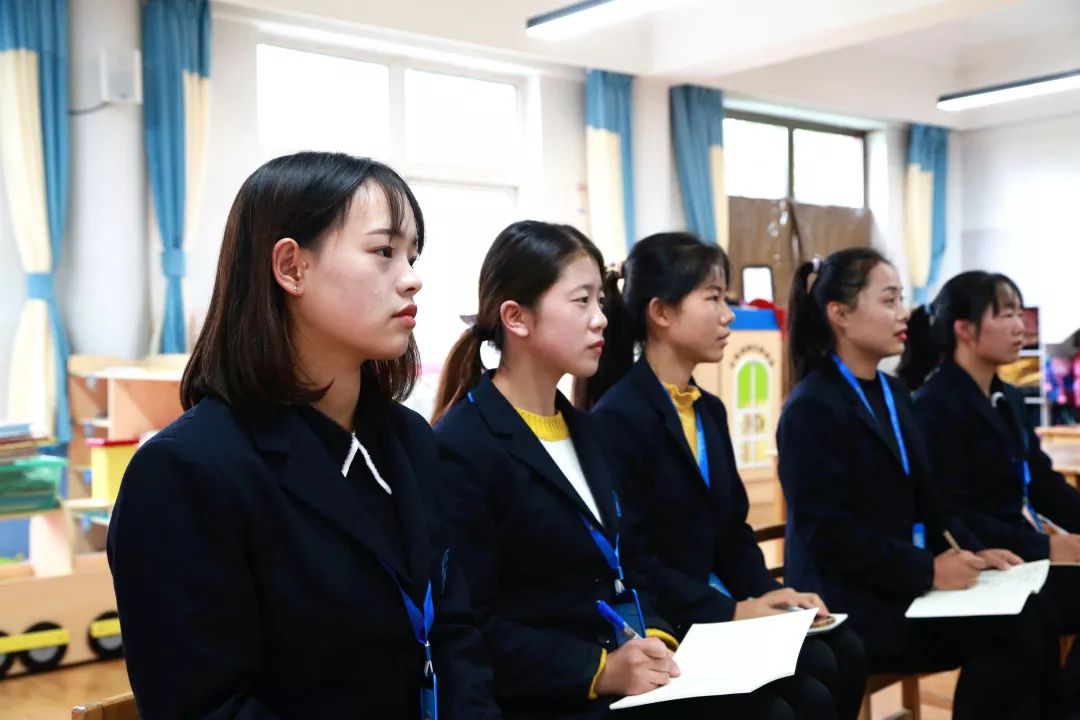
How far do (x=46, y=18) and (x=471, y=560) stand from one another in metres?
4.46

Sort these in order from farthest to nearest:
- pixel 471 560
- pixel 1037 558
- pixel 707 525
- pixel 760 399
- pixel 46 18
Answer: pixel 760 399, pixel 46 18, pixel 1037 558, pixel 707 525, pixel 471 560

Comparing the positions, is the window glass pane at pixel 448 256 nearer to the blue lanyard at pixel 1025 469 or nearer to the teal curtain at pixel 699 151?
the teal curtain at pixel 699 151

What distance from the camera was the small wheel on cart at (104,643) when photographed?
164 inches

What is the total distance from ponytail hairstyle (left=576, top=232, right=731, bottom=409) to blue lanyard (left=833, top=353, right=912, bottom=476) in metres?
0.42

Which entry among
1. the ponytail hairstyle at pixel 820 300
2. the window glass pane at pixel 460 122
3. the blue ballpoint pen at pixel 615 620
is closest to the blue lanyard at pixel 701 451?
the ponytail hairstyle at pixel 820 300

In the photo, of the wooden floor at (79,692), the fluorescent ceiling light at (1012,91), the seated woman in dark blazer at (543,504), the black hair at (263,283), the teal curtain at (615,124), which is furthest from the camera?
the fluorescent ceiling light at (1012,91)

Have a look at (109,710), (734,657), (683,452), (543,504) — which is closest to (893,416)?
(683,452)

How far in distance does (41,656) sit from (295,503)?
3.44 meters

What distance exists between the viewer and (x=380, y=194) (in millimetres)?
1281

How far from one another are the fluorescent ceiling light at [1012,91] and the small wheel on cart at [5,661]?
727 cm

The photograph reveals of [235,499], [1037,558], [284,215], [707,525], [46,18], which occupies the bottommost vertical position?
[1037,558]

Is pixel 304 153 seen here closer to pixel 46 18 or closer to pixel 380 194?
pixel 380 194

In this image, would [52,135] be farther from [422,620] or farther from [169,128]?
[422,620]

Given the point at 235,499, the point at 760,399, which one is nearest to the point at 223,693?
the point at 235,499
